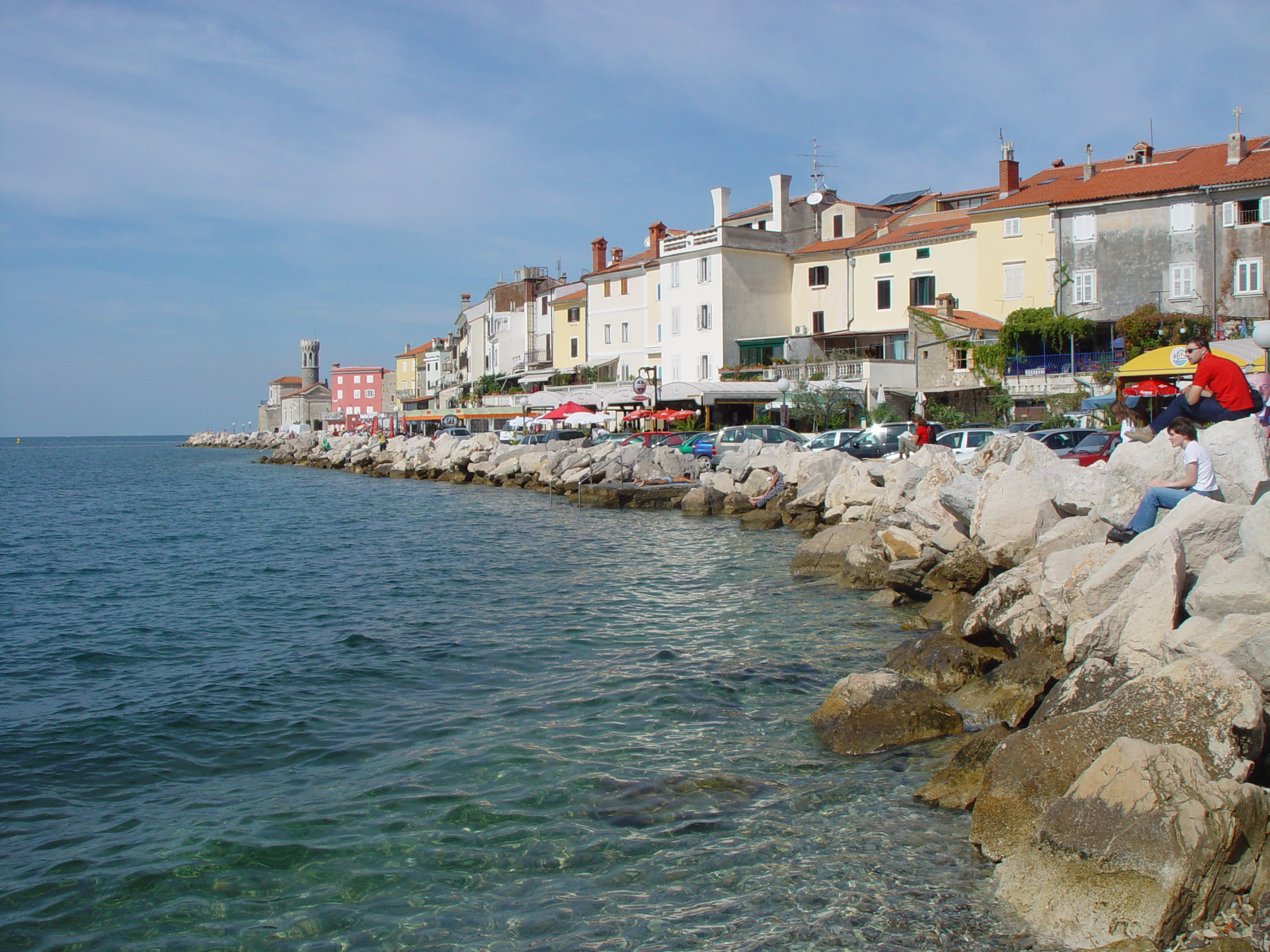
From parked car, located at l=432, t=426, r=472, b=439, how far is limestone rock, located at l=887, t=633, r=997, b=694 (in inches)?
1645

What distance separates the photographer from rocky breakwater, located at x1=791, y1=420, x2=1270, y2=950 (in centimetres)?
525

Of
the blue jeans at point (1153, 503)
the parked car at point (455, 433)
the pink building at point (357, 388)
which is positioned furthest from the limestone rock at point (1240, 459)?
the pink building at point (357, 388)

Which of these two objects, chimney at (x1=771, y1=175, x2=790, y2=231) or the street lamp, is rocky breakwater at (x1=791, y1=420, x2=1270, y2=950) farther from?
chimney at (x1=771, y1=175, x2=790, y2=231)

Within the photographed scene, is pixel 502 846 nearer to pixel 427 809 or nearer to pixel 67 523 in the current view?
pixel 427 809

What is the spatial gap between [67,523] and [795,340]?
110 ft

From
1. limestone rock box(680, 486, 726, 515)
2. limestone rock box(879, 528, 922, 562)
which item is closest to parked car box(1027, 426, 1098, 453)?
limestone rock box(879, 528, 922, 562)

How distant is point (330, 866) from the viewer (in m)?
6.65

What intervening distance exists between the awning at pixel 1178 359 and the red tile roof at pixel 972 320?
1828 cm

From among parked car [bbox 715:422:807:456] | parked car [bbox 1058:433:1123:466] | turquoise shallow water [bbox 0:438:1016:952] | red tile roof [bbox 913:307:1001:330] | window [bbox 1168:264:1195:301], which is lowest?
turquoise shallow water [bbox 0:438:1016:952]

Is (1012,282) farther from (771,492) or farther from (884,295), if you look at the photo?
(771,492)

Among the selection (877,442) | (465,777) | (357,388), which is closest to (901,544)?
(465,777)

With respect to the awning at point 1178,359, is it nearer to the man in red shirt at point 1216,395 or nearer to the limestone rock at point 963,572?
the limestone rock at point 963,572

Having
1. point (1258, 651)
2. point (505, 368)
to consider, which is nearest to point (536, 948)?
point (1258, 651)

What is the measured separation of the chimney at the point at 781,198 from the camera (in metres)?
53.1
